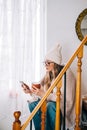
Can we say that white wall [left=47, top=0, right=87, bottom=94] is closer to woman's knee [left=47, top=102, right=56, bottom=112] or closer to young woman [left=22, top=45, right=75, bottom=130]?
young woman [left=22, top=45, right=75, bottom=130]

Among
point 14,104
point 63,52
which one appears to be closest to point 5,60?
point 14,104

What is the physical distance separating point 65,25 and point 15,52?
72 cm

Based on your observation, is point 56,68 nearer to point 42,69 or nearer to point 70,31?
point 42,69

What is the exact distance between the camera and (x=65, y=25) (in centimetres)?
306

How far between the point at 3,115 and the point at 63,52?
106cm

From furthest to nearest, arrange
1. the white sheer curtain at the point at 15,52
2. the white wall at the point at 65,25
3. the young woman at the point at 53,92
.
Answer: the white wall at the point at 65,25
the white sheer curtain at the point at 15,52
the young woman at the point at 53,92

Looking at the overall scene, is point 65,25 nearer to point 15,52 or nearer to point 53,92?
point 15,52

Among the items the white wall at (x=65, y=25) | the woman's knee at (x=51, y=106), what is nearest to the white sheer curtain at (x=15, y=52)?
the white wall at (x=65, y=25)

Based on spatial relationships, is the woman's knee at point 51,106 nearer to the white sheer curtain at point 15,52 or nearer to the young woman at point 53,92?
the young woman at point 53,92

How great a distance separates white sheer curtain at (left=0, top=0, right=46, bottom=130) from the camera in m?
2.88

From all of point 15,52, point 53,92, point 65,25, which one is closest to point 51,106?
point 53,92

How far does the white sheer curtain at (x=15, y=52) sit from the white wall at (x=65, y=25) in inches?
8.7

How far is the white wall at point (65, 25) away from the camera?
10.0 feet

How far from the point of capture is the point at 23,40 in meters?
2.93
